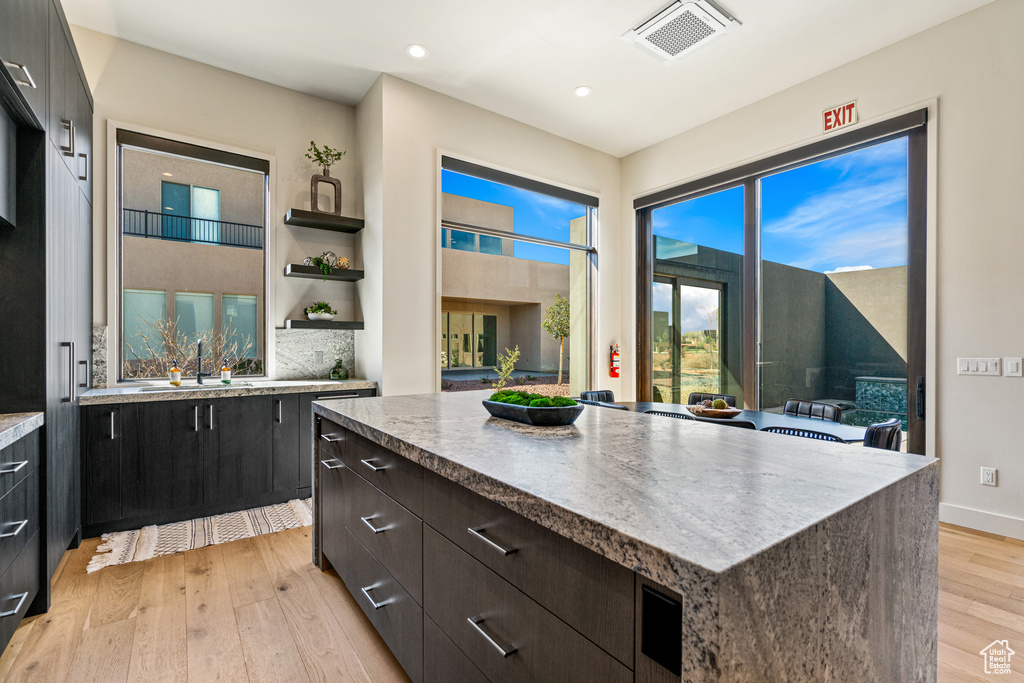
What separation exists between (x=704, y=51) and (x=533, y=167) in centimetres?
174

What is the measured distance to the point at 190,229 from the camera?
370cm

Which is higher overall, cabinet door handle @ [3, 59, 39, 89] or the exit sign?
the exit sign

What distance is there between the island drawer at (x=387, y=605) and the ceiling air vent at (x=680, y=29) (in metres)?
3.45

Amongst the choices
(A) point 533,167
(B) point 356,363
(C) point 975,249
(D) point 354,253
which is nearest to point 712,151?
(A) point 533,167

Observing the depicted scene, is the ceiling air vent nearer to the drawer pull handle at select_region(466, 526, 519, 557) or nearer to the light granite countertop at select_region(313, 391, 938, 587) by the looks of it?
the light granite countertop at select_region(313, 391, 938, 587)

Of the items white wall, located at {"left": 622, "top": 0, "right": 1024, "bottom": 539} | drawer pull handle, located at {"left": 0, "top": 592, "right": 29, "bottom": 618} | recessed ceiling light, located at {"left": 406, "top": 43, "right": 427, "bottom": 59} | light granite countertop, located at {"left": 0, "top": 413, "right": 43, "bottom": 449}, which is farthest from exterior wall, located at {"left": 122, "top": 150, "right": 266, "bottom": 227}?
white wall, located at {"left": 622, "top": 0, "right": 1024, "bottom": 539}

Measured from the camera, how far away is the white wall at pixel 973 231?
2.88m

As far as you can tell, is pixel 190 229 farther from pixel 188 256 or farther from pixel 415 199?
pixel 415 199

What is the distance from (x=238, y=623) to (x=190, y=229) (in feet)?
9.62

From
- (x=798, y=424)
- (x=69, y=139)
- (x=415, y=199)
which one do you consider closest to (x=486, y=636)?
(x=798, y=424)

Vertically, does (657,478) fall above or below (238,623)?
above

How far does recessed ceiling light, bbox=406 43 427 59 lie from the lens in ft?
11.3

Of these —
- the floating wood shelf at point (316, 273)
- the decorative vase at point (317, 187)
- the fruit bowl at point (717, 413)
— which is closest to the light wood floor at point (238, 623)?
the fruit bowl at point (717, 413)

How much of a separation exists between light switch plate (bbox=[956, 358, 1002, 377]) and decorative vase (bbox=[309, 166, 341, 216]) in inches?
177
